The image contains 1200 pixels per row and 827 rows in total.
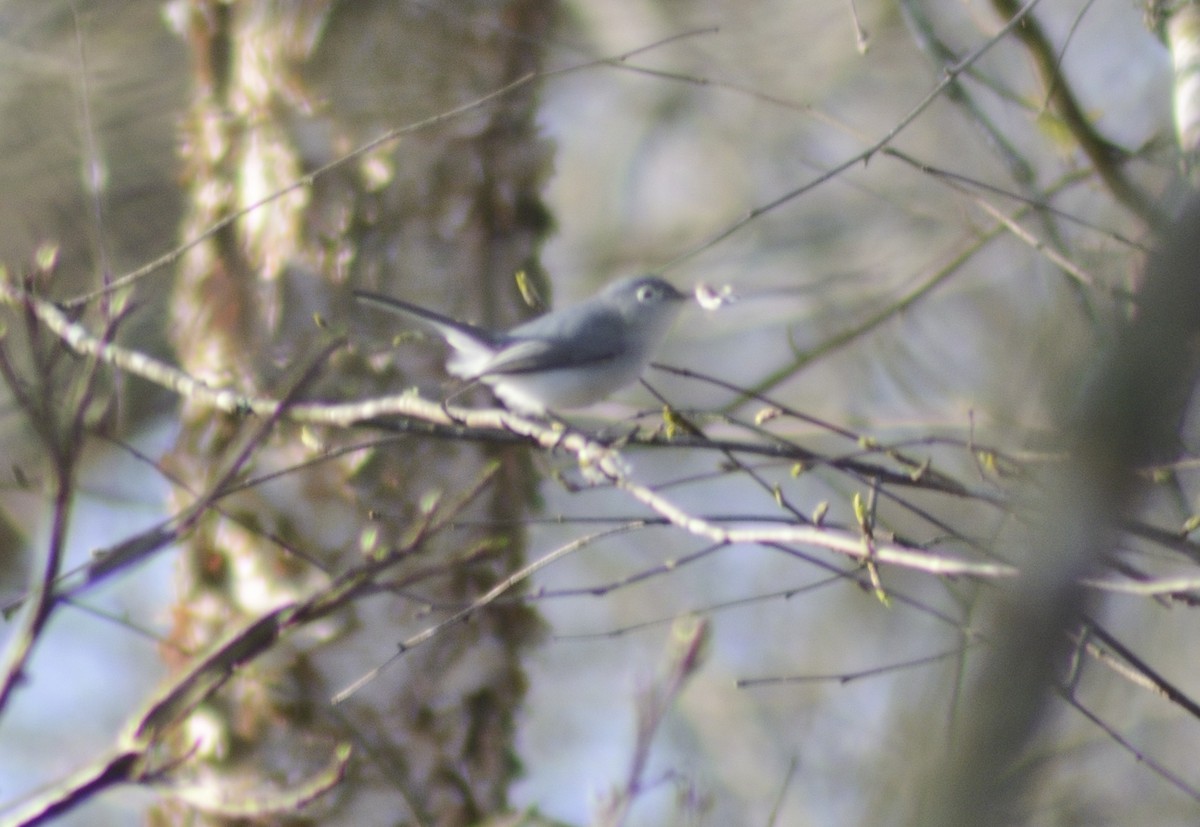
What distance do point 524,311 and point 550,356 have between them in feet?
1.70

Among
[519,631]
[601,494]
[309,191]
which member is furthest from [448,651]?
[601,494]

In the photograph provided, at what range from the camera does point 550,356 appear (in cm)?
309

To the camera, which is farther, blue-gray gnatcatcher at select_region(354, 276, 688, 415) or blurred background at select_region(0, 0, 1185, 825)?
blue-gray gnatcatcher at select_region(354, 276, 688, 415)

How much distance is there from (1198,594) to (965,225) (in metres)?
1.77

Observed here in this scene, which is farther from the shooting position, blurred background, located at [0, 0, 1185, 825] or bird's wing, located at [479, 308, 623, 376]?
bird's wing, located at [479, 308, 623, 376]

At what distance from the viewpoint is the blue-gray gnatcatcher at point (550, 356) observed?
119 inches

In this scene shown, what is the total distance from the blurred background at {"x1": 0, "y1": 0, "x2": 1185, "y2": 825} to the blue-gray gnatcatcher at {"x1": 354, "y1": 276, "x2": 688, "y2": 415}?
0.22 metres

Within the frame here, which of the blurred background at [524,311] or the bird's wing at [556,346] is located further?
the bird's wing at [556,346]

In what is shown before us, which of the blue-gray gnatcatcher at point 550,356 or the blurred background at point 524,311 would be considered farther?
the blue-gray gnatcatcher at point 550,356

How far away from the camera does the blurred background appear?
2311 millimetres

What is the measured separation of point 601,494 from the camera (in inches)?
254

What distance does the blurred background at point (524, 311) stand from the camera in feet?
7.58

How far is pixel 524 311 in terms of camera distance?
3.56 m

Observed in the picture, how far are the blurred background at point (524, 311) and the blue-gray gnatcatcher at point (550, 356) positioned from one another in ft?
0.73
